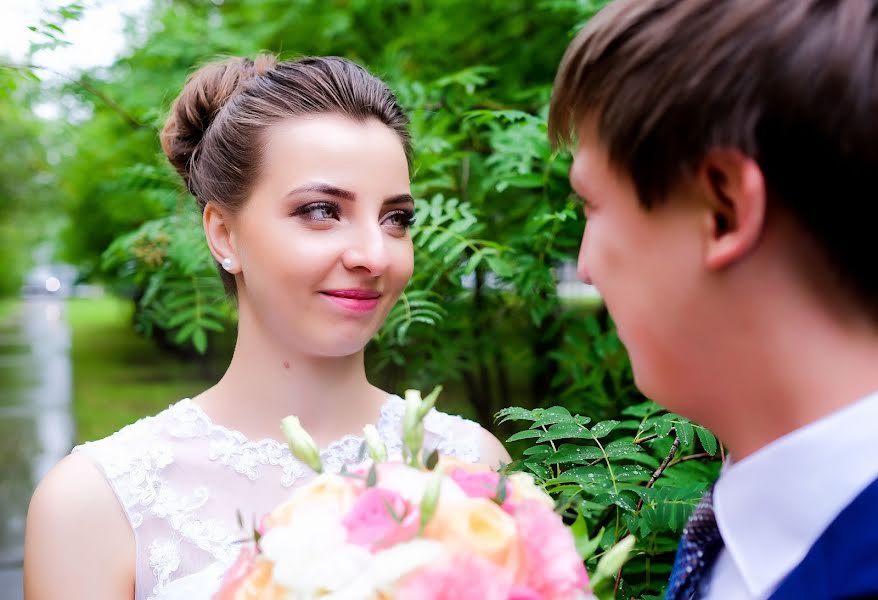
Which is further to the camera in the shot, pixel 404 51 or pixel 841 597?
Answer: pixel 404 51

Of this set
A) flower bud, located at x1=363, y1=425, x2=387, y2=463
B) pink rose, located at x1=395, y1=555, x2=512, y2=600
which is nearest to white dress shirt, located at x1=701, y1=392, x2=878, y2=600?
pink rose, located at x1=395, y1=555, x2=512, y2=600

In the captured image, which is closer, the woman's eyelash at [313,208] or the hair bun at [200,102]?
the woman's eyelash at [313,208]

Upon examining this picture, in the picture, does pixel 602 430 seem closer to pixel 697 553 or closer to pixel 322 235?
pixel 697 553

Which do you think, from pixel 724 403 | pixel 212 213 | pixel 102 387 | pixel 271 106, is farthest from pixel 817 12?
pixel 102 387

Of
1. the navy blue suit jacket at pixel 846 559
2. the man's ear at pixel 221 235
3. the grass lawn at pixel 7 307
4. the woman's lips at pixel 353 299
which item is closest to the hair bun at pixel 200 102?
the man's ear at pixel 221 235

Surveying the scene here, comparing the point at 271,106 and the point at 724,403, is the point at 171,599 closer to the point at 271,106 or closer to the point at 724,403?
the point at 271,106

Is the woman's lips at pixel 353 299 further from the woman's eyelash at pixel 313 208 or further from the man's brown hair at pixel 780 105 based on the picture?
the man's brown hair at pixel 780 105

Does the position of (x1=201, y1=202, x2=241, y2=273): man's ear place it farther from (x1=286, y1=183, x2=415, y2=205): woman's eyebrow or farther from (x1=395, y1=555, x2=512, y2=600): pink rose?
(x1=395, y1=555, x2=512, y2=600): pink rose

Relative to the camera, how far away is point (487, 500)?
1.06 m

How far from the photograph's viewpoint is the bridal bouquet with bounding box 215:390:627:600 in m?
0.93

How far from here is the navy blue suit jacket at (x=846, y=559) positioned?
0.91m

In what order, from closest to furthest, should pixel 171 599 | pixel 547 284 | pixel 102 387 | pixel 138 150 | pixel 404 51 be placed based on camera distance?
1. pixel 171 599
2. pixel 547 284
3. pixel 404 51
4. pixel 138 150
5. pixel 102 387

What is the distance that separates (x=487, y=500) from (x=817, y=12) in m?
0.69

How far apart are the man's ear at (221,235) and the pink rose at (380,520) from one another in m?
1.21
